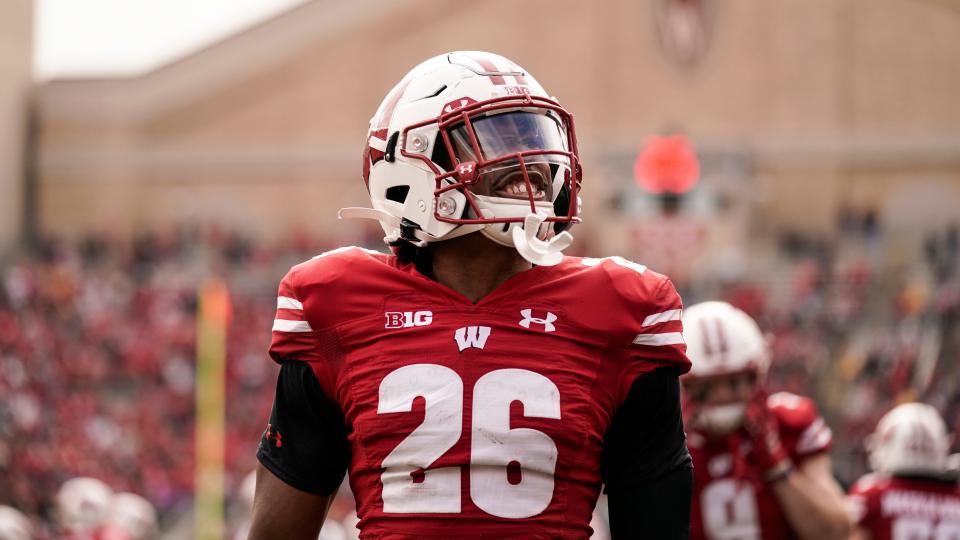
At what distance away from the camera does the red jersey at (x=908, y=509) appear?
231 inches

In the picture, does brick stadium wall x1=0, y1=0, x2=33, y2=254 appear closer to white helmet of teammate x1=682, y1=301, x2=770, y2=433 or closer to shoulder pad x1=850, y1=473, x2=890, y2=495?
shoulder pad x1=850, y1=473, x2=890, y2=495

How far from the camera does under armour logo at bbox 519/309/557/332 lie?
7.95 feet

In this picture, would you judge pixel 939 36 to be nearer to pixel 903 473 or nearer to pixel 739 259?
pixel 739 259

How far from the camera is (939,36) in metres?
27.4

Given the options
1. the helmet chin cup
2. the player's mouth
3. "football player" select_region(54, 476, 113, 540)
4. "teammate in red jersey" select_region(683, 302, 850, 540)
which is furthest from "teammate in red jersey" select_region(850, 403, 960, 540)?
"football player" select_region(54, 476, 113, 540)

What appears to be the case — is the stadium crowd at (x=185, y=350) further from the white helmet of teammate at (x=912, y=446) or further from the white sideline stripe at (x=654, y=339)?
the white sideline stripe at (x=654, y=339)

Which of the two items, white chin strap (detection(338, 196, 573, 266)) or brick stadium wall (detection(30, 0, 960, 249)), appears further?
brick stadium wall (detection(30, 0, 960, 249))

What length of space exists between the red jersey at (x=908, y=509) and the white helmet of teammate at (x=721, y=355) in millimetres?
1521

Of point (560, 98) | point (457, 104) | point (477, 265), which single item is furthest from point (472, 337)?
point (560, 98)

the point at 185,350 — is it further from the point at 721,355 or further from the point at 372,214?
the point at 372,214

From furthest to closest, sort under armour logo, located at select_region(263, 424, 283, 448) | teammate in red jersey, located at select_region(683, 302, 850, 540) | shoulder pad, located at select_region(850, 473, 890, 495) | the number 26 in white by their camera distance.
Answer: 1. shoulder pad, located at select_region(850, 473, 890, 495)
2. teammate in red jersey, located at select_region(683, 302, 850, 540)
3. under armour logo, located at select_region(263, 424, 283, 448)
4. the number 26 in white

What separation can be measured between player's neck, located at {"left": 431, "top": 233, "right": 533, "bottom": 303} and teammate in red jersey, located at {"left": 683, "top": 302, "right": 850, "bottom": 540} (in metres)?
2.07

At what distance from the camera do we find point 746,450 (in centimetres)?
462

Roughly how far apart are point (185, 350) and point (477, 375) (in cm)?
1845
